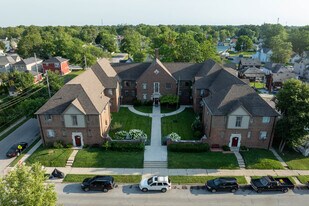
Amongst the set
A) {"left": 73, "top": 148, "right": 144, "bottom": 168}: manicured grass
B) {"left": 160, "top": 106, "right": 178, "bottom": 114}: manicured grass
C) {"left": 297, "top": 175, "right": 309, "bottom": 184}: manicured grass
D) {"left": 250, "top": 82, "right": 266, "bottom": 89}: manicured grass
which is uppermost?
Result: {"left": 250, "top": 82, "right": 266, "bottom": 89}: manicured grass

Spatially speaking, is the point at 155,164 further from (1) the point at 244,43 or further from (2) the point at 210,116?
(1) the point at 244,43

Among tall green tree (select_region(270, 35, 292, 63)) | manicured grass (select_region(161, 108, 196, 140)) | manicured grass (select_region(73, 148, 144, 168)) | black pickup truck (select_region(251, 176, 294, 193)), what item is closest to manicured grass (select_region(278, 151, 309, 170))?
black pickup truck (select_region(251, 176, 294, 193))

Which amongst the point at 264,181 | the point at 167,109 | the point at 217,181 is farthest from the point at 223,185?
the point at 167,109

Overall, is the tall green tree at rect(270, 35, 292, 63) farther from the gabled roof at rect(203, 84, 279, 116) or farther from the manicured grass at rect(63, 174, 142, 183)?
the manicured grass at rect(63, 174, 142, 183)

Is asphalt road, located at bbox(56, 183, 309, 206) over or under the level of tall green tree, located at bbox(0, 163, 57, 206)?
under

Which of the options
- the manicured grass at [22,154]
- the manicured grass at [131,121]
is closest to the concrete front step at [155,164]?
the manicured grass at [131,121]
